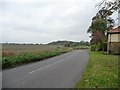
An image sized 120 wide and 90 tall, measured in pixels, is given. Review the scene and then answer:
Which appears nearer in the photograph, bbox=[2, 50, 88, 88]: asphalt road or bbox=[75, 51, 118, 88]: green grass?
bbox=[75, 51, 118, 88]: green grass

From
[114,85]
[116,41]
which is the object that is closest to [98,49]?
[116,41]

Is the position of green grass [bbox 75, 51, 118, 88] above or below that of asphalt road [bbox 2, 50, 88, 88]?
above

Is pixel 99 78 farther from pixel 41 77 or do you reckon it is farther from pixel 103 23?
pixel 103 23

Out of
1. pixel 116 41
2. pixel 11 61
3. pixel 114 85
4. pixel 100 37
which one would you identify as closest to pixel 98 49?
pixel 100 37

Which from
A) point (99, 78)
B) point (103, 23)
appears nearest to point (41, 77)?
point (99, 78)

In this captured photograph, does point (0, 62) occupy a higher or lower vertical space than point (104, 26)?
lower

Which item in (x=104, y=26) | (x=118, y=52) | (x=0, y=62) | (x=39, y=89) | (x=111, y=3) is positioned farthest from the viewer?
(x=104, y=26)

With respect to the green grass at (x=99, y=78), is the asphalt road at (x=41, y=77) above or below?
below

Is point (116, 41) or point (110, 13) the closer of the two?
point (110, 13)

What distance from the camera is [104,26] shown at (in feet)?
236

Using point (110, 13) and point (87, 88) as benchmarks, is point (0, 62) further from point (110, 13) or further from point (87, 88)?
point (87, 88)

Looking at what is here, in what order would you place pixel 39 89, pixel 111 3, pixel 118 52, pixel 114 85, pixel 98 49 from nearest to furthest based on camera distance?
1. pixel 39 89
2. pixel 114 85
3. pixel 111 3
4. pixel 118 52
5. pixel 98 49

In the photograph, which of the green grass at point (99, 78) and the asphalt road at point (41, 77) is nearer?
the green grass at point (99, 78)

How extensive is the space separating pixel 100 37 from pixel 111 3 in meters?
56.1
